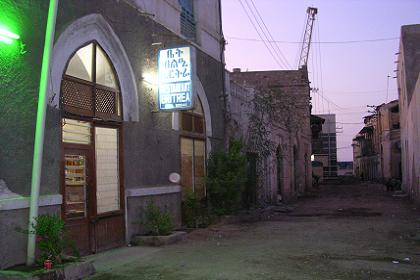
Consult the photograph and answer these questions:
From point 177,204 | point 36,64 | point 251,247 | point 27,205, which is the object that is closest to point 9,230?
point 27,205

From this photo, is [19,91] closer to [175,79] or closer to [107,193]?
[107,193]

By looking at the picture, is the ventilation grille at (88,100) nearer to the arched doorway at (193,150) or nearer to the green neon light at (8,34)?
the green neon light at (8,34)

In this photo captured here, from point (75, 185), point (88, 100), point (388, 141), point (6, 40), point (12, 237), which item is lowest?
point (12, 237)

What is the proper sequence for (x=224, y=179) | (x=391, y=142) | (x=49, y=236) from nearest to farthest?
(x=49, y=236), (x=224, y=179), (x=391, y=142)

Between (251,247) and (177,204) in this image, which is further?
(177,204)

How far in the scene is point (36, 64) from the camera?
866cm

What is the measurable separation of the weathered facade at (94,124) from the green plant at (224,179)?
0.87 meters

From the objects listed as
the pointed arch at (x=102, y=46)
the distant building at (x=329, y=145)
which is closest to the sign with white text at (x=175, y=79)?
the pointed arch at (x=102, y=46)

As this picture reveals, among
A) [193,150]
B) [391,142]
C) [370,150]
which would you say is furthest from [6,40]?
[370,150]

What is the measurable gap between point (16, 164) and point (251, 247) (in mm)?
5237

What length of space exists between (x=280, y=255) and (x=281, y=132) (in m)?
18.9

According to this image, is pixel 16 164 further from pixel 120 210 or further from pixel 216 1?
pixel 216 1

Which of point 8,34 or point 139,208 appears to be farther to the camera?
point 139,208

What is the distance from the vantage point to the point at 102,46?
428 inches
